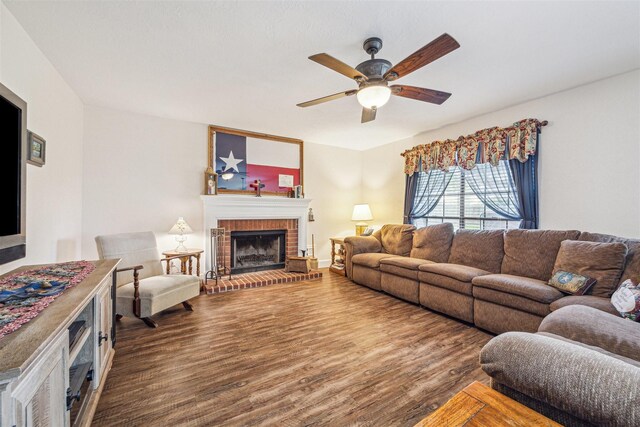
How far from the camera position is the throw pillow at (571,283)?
2.27 m

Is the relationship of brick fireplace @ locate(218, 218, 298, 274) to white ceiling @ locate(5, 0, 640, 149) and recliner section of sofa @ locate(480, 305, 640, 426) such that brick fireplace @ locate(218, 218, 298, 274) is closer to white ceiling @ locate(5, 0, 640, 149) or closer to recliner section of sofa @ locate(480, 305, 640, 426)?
white ceiling @ locate(5, 0, 640, 149)

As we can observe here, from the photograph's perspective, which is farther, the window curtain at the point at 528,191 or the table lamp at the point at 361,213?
the table lamp at the point at 361,213

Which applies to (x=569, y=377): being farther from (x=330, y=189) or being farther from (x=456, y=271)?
(x=330, y=189)

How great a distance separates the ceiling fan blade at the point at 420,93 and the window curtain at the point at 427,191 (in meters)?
2.16

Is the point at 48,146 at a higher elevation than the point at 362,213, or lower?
higher

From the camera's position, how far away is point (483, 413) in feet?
2.89

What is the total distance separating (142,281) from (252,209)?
2.03 metres

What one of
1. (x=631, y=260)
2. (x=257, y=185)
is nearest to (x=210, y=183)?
(x=257, y=185)

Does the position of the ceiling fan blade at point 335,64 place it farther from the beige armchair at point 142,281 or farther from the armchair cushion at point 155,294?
the armchair cushion at point 155,294

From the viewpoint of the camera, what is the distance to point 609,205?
9.14 feet

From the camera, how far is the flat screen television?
1432mm

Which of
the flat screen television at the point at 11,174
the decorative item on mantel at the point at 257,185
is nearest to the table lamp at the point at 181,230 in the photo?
the decorative item on mantel at the point at 257,185

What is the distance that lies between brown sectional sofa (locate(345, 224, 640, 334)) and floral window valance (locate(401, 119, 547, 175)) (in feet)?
3.39

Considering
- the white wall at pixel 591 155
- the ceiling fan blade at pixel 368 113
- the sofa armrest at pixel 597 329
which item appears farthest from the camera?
the white wall at pixel 591 155
